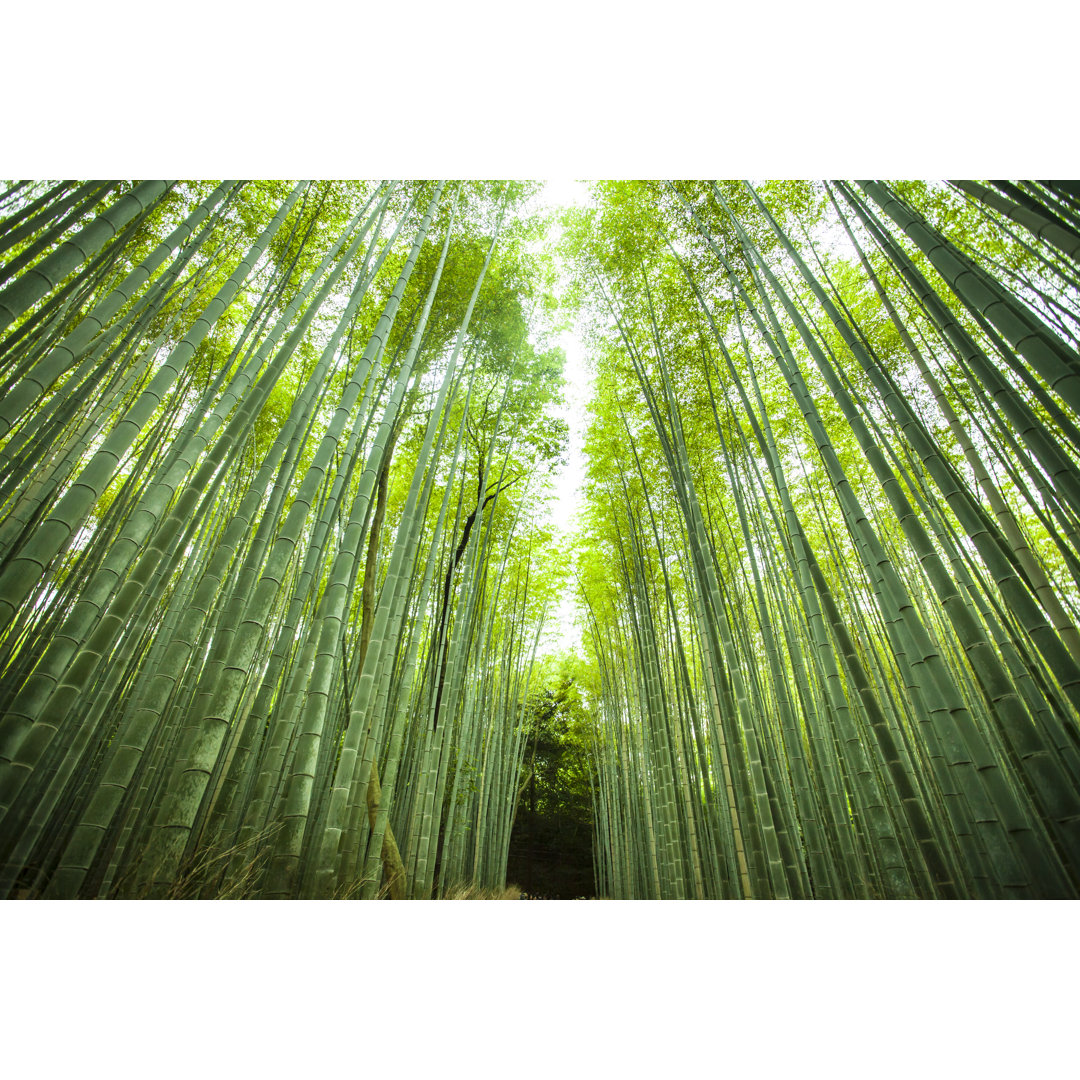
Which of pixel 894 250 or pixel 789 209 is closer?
pixel 894 250

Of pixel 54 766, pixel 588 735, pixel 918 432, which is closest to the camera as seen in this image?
pixel 918 432

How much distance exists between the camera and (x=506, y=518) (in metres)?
5.62

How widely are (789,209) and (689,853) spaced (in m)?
4.63

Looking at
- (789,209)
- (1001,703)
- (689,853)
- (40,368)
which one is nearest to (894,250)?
(1001,703)

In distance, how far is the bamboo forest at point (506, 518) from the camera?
1.27 metres

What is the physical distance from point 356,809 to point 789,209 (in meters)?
4.32

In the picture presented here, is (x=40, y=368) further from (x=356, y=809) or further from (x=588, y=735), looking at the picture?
(x=588, y=735)

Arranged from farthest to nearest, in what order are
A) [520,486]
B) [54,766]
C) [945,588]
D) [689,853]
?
[520,486], [689,853], [54,766], [945,588]

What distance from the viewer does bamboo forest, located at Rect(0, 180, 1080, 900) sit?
1.27 m
